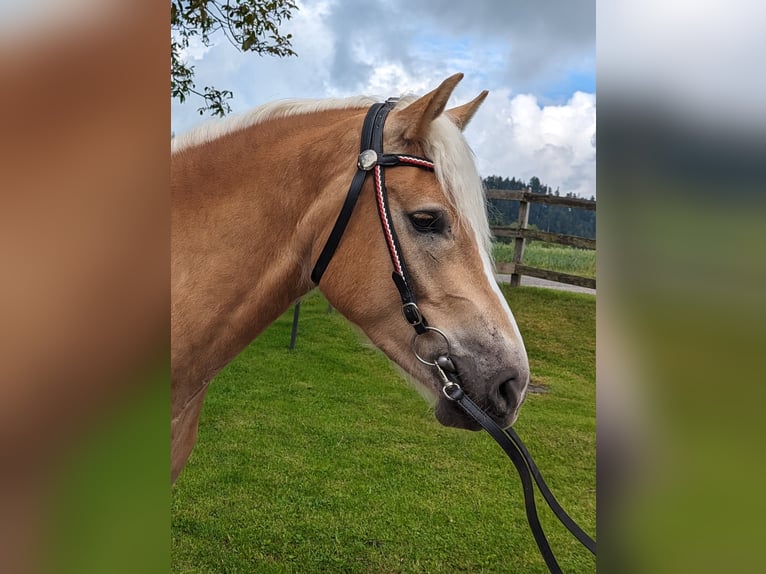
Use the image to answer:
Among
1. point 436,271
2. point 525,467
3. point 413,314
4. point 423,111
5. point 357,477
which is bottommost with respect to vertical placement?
point 357,477

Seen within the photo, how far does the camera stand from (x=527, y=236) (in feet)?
25.3

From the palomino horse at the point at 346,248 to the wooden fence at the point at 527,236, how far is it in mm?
5957

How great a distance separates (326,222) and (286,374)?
4147mm

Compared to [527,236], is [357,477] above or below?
below

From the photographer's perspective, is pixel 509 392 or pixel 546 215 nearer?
pixel 509 392

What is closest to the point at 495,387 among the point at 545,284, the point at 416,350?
the point at 416,350

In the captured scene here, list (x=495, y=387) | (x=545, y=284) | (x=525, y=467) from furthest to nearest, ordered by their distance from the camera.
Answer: (x=545, y=284)
(x=495, y=387)
(x=525, y=467)

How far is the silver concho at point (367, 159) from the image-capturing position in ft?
4.49

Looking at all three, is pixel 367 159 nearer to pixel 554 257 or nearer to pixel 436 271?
pixel 436 271

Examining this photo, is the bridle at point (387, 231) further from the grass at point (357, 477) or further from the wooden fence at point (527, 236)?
the wooden fence at point (527, 236)

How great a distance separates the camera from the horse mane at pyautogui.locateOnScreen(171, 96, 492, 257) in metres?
1.37

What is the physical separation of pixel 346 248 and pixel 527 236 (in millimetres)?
6718

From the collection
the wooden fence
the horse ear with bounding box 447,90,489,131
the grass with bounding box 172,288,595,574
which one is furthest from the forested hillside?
the horse ear with bounding box 447,90,489,131
